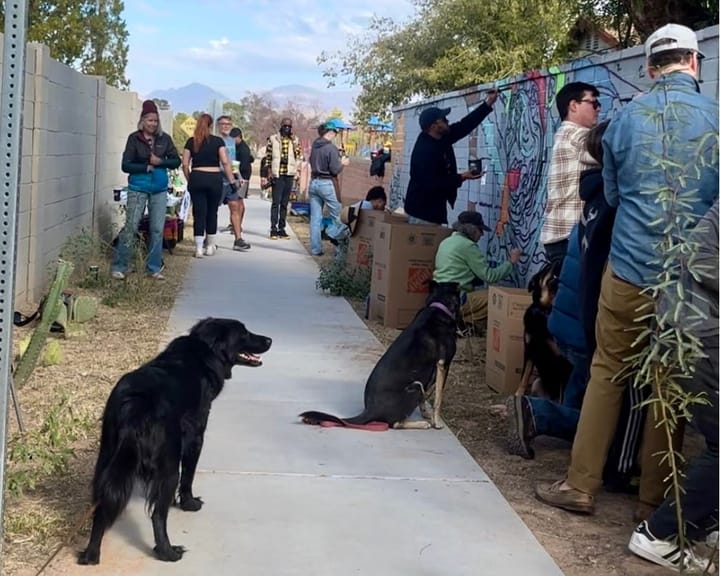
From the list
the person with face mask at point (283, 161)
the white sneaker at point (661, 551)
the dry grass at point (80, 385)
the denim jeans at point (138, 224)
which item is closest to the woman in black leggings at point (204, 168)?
the dry grass at point (80, 385)

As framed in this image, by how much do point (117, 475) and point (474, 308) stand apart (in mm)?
5171

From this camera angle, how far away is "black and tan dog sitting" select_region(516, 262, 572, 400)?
607 centimetres

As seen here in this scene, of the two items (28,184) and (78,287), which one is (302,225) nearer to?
(78,287)

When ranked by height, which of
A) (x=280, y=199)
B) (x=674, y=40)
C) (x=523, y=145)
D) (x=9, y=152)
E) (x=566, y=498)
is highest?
(x=674, y=40)

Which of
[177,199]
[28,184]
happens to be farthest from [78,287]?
[177,199]

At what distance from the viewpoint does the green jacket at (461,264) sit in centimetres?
805

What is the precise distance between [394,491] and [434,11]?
60.7 ft

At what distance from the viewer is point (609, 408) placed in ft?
15.2

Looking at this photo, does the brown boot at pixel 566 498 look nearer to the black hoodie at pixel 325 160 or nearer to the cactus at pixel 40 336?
the cactus at pixel 40 336

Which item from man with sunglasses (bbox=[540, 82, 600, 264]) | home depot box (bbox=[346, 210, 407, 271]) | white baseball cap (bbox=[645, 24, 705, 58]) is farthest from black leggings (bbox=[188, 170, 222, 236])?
white baseball cap (bbox=[645, 24, 705, 58])

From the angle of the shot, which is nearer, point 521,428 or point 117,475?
point 117,475

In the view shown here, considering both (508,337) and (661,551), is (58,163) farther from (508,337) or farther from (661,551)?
(661,551)

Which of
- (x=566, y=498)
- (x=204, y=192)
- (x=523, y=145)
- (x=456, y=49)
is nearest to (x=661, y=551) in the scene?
(x=566, y=498)

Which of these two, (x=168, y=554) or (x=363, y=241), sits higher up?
(x=363, y=241)
